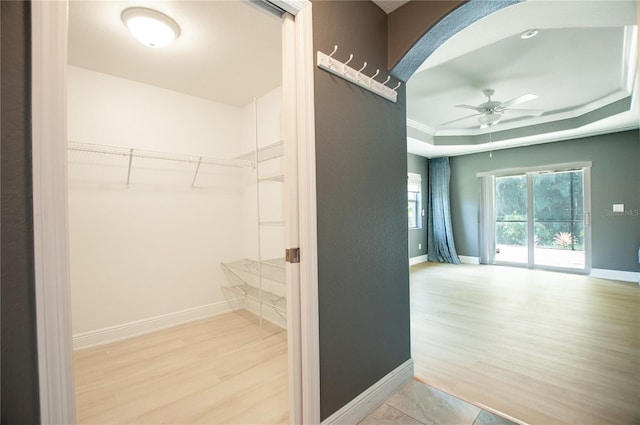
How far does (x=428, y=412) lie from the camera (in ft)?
5.41

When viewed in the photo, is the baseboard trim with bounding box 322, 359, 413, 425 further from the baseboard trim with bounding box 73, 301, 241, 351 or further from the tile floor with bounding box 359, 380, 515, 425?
the baseboard trim with bounding box 73, 301, 241, 351

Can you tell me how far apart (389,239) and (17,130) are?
5.64 feet

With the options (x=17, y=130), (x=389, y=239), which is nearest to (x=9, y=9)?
(x=17, y=130)

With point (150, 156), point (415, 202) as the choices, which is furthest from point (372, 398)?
point (415, 202)

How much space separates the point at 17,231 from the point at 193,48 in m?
2.05

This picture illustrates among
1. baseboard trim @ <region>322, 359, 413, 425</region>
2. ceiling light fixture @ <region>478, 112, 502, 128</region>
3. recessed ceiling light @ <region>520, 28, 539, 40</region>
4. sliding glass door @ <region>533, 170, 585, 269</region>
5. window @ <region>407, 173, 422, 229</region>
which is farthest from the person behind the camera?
window @ <region>407, 173, 422, 229</region>

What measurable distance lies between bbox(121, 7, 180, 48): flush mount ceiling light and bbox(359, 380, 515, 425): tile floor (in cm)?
276

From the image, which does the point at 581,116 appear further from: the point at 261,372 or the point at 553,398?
the point at 261,372

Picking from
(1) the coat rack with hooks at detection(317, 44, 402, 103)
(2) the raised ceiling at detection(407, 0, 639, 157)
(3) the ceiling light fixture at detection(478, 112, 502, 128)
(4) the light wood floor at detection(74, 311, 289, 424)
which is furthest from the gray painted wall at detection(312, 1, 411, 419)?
(3) the ceiling light fixture at detection(478, 112, 502, 128)

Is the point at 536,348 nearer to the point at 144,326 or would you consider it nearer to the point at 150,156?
the point at 144,326

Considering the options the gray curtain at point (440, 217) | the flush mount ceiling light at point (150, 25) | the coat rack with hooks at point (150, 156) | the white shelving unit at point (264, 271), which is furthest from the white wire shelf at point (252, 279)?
the gray curtain at point (440, 217)

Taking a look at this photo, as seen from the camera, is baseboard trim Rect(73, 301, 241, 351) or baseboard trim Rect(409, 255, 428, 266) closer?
baseboard trim Rect(73, 301, 241, 351)

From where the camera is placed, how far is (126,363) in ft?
7.45

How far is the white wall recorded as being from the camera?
2.56 metres
